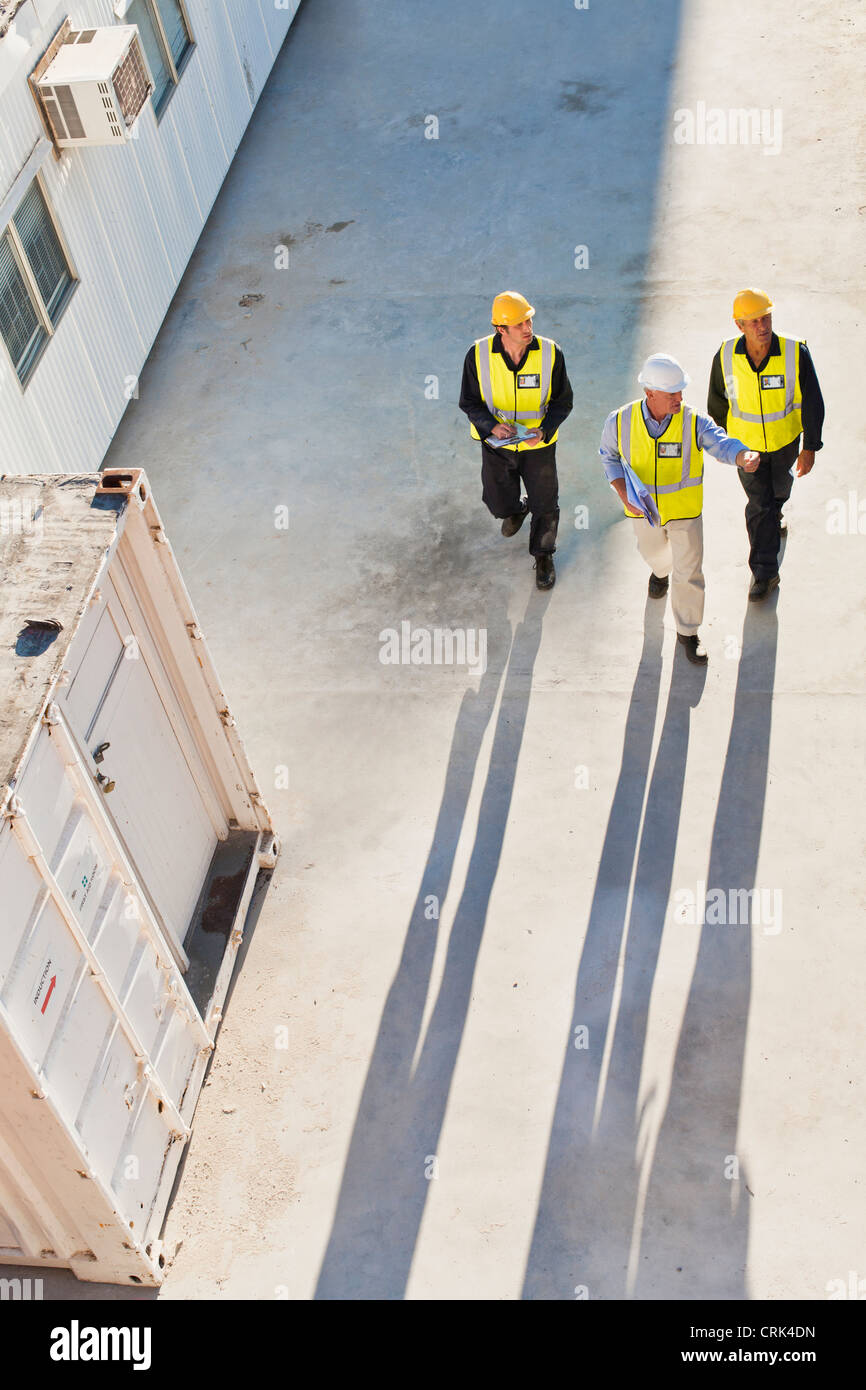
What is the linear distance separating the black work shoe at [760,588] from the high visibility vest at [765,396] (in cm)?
94

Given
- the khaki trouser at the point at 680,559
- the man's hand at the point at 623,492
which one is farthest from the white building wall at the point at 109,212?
the khaki trouser at the point at 680,559

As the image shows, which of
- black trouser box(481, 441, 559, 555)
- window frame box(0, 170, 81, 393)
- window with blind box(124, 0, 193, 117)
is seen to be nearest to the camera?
black trouser box(481, 441, 559, 555)

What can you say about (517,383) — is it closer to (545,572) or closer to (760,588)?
(545,572)

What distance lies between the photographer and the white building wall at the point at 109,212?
8500mm

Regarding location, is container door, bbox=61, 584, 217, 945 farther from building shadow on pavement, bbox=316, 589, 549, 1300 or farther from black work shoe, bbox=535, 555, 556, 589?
black work shoe, bbox=535, 555, 556, 589

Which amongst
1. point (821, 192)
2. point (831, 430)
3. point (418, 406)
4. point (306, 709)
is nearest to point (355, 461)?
point (418, 406)

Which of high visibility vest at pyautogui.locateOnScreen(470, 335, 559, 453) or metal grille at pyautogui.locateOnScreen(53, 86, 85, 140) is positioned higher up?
metal grille at pyautogui.locateOnScreen(53, 86, 85, 140)

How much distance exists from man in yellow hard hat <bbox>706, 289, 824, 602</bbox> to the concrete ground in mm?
877

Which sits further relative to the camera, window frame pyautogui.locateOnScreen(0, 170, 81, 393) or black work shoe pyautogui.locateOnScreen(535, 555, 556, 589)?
black work shoe pyautogui.locateOnScreen(535, 555, 556, 589)

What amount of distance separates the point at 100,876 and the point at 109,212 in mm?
5951

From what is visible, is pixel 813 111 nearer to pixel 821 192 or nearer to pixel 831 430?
pixel 821 192

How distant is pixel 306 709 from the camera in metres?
8.27

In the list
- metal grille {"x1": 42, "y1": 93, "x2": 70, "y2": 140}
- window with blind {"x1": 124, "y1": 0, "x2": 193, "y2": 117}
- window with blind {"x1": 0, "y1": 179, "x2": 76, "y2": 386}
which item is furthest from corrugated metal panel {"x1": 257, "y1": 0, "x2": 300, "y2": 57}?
window with blind {"x1": 0, "y1": 179, "x2": 76, "y2": 386}

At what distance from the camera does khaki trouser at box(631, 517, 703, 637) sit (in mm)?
7570
